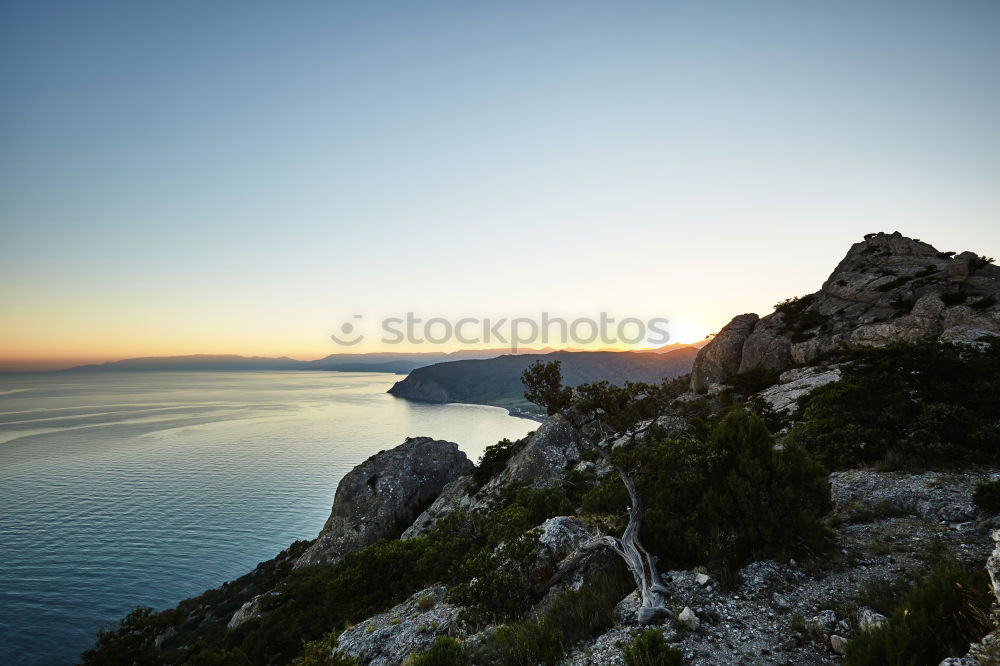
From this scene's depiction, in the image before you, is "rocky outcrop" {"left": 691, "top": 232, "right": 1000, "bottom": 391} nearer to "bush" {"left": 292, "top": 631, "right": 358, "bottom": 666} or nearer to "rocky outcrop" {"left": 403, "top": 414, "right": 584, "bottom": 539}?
"rocky outcrop" {"left": 403, "top": 414, "right": 584, "bottom": 539}

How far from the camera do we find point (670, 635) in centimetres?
905

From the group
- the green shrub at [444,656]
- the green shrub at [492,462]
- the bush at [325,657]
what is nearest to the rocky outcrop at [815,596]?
the green shrub at [444,656]

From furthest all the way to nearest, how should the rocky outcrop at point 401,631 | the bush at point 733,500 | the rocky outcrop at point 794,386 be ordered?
the rocky outcrop at point 794,386, the rocky outcrop at point 401,631, the bush at point 733,500

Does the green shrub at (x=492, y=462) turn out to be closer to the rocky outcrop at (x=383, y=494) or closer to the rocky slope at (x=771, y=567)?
the rocky slope at (x=771, y=567)

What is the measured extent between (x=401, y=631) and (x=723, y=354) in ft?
172

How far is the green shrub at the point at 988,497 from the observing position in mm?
11953

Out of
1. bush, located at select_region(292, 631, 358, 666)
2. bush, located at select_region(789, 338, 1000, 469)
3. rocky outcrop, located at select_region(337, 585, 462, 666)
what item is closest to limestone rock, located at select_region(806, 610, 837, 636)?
rocky outcrop, located at select_region(337, 585, 462, 666)

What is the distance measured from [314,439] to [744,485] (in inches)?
6147

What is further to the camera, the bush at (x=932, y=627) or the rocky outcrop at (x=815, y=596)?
the rocky outcrop at (x=815, y=596)

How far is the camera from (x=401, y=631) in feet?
47.1

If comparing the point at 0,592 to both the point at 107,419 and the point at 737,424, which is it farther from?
the point at 107,419

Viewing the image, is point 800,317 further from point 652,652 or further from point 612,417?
point 652,652

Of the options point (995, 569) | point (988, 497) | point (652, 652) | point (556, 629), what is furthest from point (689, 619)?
point (988, 497)

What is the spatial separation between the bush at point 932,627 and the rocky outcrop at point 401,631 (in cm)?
1046
